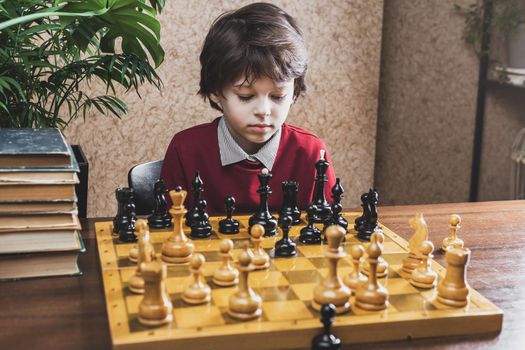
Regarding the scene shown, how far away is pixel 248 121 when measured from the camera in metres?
1.72

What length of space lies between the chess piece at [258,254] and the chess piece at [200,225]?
22 centimetres

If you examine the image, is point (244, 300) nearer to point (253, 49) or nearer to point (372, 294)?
point (372, 294)

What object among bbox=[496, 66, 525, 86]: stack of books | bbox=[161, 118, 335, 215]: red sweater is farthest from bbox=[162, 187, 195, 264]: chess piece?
bbox=[496, 66, 525, 86]: stack of books

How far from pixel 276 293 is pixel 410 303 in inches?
8.9

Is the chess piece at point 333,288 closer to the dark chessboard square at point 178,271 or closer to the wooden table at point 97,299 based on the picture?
the wooden table at point 97,299

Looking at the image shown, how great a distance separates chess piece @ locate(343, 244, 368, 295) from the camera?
3.63ft

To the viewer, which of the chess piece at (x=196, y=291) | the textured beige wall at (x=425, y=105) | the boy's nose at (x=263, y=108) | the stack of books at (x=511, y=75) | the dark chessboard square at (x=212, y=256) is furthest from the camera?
the textured beige wall at (x=425, y=105)

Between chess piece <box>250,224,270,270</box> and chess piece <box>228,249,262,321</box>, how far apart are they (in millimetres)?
176

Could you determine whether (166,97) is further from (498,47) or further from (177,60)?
(498,47)

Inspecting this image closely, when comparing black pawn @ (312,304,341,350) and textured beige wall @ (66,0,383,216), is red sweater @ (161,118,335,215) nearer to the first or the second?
black pawn @ (312,304,341,350)

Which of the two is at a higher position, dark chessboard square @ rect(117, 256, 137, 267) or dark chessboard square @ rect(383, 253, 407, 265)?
dark chessboard square @ rect(383, 253, 407, 265)

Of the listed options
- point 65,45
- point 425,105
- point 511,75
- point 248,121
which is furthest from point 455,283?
point 425,105

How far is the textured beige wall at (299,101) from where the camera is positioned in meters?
3.23

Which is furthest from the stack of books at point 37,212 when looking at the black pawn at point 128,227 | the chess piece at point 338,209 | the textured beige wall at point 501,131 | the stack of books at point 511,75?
the textured beige wall at point 501,131
